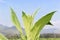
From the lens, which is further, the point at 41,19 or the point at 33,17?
the point at 33,17

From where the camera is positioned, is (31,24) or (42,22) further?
(31,24)

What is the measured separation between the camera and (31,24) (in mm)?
1841

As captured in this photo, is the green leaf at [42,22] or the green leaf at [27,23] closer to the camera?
the green leaf at [42,22]

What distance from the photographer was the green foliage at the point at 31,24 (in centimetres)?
170

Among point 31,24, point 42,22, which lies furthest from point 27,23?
point 42,22

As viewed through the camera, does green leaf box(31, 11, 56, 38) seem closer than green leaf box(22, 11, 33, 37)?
Yes

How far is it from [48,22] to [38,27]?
0.10 metres

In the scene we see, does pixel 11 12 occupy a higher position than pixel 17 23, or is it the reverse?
pixel 11 12

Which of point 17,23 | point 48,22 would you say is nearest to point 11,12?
point 17,23

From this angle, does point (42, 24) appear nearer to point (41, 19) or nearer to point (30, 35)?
point (41, 19)

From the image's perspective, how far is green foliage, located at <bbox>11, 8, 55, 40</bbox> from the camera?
1703 millimetres

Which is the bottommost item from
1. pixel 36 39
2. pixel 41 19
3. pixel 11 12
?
pixel 36 39

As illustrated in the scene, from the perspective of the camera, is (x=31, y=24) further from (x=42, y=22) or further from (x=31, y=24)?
(x=42, y=22)

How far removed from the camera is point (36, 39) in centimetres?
179
